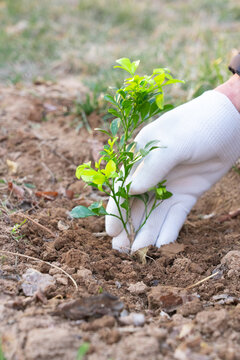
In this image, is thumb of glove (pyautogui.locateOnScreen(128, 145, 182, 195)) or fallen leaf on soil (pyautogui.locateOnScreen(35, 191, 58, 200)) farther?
fallen leaf on soil (pyautogui.locateOnScreen(35, 191, 58, 200))

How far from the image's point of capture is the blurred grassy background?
13.9 ft

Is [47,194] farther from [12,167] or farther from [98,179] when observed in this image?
[98,179]

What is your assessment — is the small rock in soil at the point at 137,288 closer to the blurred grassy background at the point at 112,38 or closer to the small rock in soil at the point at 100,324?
the small rock in soil at the point at 100,324

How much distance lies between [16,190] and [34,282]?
0.95 m

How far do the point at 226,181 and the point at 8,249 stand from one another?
1.65 m

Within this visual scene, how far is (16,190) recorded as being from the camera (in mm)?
2605

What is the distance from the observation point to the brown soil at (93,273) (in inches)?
54.5

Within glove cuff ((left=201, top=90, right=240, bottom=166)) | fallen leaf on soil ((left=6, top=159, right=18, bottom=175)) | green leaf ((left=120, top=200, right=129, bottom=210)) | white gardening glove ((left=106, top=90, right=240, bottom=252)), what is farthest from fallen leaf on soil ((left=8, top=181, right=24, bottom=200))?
glove cuff ((left=201, top=90, right=240, bottom=166))

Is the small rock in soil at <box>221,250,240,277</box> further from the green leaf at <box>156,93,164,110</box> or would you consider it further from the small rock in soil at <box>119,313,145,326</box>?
the green leaf at <box>156,93,164,110</box>

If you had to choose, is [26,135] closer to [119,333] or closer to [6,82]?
[6,82]

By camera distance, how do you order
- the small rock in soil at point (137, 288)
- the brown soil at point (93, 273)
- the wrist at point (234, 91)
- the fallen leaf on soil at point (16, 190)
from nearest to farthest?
1. the brown soil at point (93, 273)
2. the small rock in soil at point (137, 288)
3. the wrist at point (234, 91)
4. the fallen leaf on soil at point (16, 190)

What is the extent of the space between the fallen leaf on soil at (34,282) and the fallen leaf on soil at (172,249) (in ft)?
2.11

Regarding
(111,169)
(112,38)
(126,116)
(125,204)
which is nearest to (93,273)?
(125,204)

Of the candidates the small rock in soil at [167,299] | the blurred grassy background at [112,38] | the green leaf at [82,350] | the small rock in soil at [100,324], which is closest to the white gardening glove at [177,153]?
the small rock in soil at [167,299]
